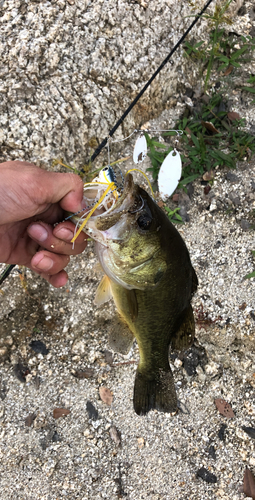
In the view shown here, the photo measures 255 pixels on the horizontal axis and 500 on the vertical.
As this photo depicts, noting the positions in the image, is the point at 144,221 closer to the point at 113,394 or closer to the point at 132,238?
the point at 132,238

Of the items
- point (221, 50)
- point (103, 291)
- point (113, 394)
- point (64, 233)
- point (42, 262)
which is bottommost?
point (113, 394)

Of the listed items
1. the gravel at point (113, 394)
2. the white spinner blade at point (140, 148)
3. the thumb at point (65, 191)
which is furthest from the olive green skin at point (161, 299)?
the white spinner blade at point (140, 148)

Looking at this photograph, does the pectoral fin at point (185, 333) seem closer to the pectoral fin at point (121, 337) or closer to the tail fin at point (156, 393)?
the tail fin at point (156, 393)

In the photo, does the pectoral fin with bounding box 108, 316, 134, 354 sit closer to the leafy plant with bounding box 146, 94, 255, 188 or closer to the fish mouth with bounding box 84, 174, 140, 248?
the fish mouth with bounding box 84, 174, 140, 248

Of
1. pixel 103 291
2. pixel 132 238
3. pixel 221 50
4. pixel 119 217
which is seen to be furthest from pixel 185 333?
pixel 221 50

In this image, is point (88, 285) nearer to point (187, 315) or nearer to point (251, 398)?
point (187, 315)

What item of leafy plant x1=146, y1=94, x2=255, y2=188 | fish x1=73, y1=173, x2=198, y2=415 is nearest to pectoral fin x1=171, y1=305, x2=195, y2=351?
fish x1=73, y1=173, x2=198, y2=415
